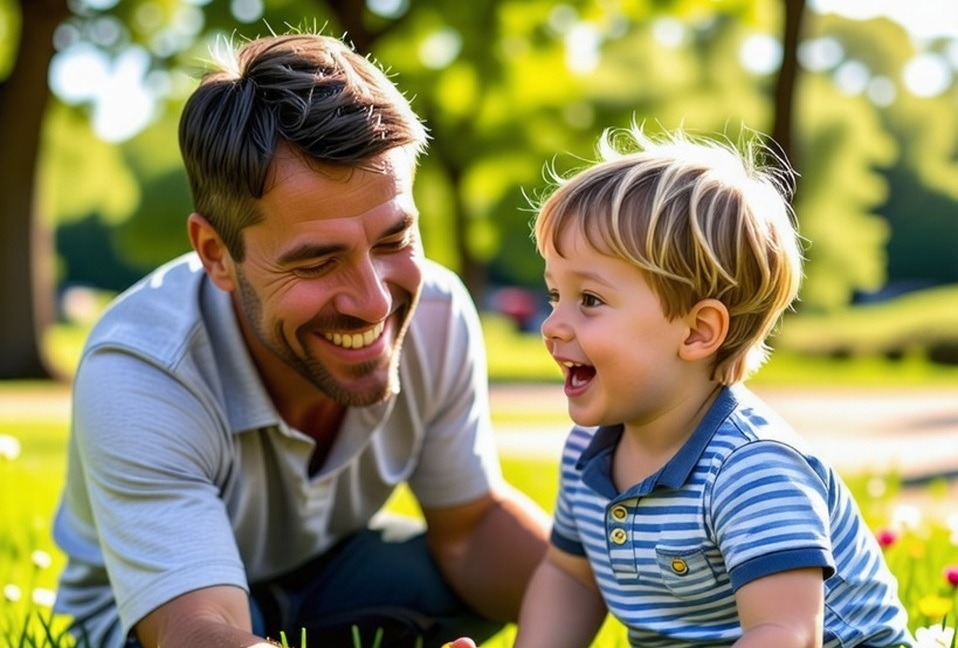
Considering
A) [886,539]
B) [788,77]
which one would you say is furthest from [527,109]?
[886,539]

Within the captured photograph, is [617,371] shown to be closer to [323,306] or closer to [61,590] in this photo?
[323,306]

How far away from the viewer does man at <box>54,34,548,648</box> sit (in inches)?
105

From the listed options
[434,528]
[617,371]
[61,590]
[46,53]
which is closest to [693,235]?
[617,371]

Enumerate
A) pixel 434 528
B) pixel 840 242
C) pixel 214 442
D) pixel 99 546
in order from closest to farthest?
1. pixel 214 442
2. pixel 99 546
3. pixel 434 528
4. pixel 840 242

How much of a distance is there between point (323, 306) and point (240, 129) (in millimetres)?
386

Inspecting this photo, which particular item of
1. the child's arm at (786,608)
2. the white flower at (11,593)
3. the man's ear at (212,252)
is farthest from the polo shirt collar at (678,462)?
the white flower at (11,593)

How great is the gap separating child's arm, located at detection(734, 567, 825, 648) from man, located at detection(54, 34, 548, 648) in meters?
0.85

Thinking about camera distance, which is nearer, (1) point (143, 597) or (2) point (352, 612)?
(1) point (143, 597)

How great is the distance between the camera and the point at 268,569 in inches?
126

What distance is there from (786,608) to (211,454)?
1.26 meters

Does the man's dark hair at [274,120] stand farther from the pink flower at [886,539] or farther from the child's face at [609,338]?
the pink flower at [886,539]

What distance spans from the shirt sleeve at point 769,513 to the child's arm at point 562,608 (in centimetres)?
54

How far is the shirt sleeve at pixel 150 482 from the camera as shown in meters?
2.59

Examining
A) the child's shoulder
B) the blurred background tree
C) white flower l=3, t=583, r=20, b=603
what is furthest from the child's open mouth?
the blurred background tree
